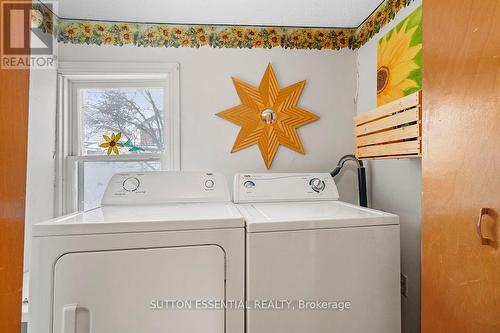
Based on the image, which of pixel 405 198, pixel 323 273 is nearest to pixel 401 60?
pixel 405 198

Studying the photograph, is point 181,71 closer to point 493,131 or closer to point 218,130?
point 218,130

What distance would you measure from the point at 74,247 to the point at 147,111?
4.10 feet

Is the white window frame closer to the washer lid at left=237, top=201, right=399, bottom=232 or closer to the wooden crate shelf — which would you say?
the washer lid at left=237, top=201, right=399, bottom=232

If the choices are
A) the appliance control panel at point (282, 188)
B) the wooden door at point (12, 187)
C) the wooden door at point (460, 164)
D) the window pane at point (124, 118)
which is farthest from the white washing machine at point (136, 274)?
the window pane at point (124, 118)

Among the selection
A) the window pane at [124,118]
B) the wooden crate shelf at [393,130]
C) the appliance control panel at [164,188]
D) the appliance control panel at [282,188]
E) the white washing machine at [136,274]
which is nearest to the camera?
the white washing machine at [136,274]

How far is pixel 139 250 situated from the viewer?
3.50 ft

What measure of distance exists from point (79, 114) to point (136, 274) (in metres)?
1.47

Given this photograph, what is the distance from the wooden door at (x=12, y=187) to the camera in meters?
0.70

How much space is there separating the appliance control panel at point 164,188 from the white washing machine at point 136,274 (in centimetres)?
43

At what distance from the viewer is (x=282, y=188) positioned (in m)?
1.74

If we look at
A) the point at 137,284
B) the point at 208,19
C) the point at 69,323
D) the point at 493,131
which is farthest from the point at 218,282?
the point at 208,19

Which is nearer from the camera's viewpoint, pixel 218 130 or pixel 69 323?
pixel 69 323

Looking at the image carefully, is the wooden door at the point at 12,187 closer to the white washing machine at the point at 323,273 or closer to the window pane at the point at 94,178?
the white washing machine at the point at 323,273

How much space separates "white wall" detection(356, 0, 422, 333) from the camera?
5.03 ft
